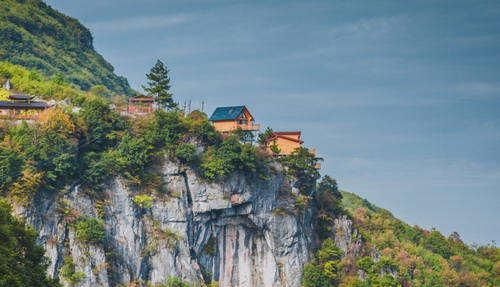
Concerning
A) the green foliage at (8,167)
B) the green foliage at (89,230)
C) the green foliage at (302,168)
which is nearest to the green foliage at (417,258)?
the green foliage at (302,168)

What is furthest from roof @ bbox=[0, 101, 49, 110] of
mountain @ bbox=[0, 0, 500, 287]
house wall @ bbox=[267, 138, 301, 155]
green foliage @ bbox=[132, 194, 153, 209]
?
house wall @ bbox=[267, 138, 301, 155]

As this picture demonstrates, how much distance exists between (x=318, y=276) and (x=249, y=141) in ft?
40.1

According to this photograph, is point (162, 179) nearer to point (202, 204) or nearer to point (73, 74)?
point (202, 204)

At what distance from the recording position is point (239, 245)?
6519cm

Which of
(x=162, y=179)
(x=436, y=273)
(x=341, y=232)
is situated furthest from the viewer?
(x=436, y=273)

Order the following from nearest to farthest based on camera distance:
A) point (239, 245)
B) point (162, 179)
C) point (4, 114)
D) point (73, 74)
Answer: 1. point (4, 114)
2. point (162, 179)
3. point (239, 245)
4. point (73, 74)

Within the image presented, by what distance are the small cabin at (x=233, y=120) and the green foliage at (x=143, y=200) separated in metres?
12.9

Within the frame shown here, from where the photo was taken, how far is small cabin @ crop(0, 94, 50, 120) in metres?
56.3

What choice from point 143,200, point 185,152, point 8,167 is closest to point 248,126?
point 185,152

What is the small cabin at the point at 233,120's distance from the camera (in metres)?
70.4

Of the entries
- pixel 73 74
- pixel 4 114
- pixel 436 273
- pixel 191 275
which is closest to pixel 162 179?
pixel 191 275

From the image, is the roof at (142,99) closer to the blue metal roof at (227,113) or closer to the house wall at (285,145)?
the blue metal roof at (227,113)

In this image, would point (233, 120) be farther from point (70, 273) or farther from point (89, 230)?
point (70, 273)

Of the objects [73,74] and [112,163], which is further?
[73,74]
